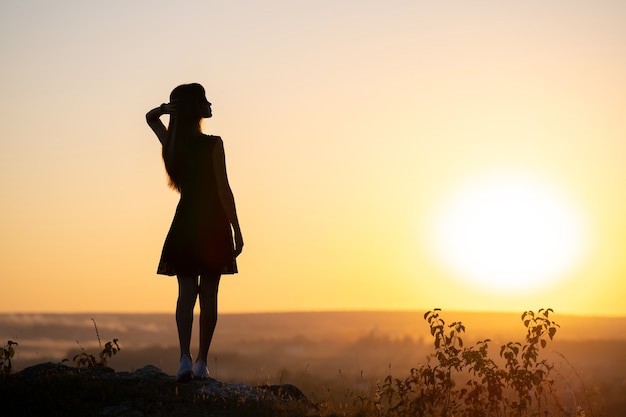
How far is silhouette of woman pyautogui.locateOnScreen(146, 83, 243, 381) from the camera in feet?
32.6

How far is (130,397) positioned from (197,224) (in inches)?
77.4

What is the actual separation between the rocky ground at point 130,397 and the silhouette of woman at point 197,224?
387 mm

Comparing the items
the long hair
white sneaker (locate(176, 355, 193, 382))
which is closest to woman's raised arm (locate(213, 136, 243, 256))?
the long hair

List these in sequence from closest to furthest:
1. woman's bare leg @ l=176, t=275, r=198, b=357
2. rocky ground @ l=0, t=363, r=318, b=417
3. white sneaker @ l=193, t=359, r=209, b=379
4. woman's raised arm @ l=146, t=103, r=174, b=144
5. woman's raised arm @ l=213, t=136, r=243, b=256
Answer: rocky ground @ l=0, t=363, r=318, b=417, woman's bare leg @ l=176, t=275, r=198, b=357, woman's raised arm @ l=213, t=136, r=243, b=256, white sneaker @ l=193, t=359, r=209, b=379, woman's raised arm @ l=146, t=103, r=174, b=144

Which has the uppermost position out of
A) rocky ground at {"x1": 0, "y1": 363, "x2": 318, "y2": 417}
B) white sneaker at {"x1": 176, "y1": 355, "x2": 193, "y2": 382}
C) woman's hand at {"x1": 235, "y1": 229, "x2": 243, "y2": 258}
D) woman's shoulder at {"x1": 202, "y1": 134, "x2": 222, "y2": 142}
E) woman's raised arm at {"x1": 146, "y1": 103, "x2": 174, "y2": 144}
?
woman's raised arm at {"x1": 146, "y1": 103, "x2": 174, "y2": 144}

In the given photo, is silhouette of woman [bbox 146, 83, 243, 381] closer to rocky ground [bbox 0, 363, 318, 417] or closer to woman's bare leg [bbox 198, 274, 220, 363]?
woman's bare leg [bbox 198, 274, 220, 363]

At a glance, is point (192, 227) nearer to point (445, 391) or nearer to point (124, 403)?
point (124, 403)

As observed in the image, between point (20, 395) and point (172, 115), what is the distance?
3.38 meters

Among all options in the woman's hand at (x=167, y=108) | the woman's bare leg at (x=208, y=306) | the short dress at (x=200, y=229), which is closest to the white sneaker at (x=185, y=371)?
the woman's bare leg at (x=208, y=306)

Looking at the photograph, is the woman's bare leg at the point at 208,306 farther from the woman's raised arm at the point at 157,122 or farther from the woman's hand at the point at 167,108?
the woman's hand at the point at 167,108

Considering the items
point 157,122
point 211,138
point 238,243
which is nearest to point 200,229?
point 238,243

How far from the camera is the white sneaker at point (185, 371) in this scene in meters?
9.93

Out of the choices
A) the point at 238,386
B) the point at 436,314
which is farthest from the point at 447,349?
the point at 238,386

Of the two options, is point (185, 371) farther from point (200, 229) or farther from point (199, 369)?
point (200, 229)
